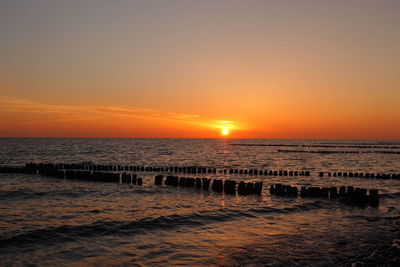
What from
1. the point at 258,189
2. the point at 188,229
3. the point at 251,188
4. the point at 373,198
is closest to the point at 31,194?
the point at 188,229

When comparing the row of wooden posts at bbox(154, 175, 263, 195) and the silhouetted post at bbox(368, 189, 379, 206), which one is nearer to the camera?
the silhouetted post at bbox(368, 189, 379, 206)

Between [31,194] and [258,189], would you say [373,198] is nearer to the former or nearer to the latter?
[258,189]

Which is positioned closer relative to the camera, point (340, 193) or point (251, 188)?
point (340, 193)

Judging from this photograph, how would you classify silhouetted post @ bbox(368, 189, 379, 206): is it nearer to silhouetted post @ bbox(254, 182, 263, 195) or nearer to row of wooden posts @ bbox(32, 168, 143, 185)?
silhouetted post @ bbox(254, 182, 263, 195)

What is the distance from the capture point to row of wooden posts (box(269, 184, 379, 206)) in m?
17.8

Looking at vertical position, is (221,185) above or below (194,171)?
above

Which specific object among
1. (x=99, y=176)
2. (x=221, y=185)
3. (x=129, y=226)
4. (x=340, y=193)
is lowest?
(x=129, y=226)

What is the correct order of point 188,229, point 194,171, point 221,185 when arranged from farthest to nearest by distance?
point 194,171, point 221,185, point 188,229

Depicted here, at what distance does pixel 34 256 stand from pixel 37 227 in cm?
343

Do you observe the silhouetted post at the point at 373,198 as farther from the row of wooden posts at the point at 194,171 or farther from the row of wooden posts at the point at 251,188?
the row of wooden posts at the point at 194,171

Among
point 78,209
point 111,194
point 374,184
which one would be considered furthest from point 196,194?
point 374,184

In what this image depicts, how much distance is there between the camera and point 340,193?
63.1ft

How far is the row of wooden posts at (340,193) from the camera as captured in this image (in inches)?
699

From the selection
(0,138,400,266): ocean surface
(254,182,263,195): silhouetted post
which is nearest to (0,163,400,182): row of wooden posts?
(0,138,400,266): ocean surface
